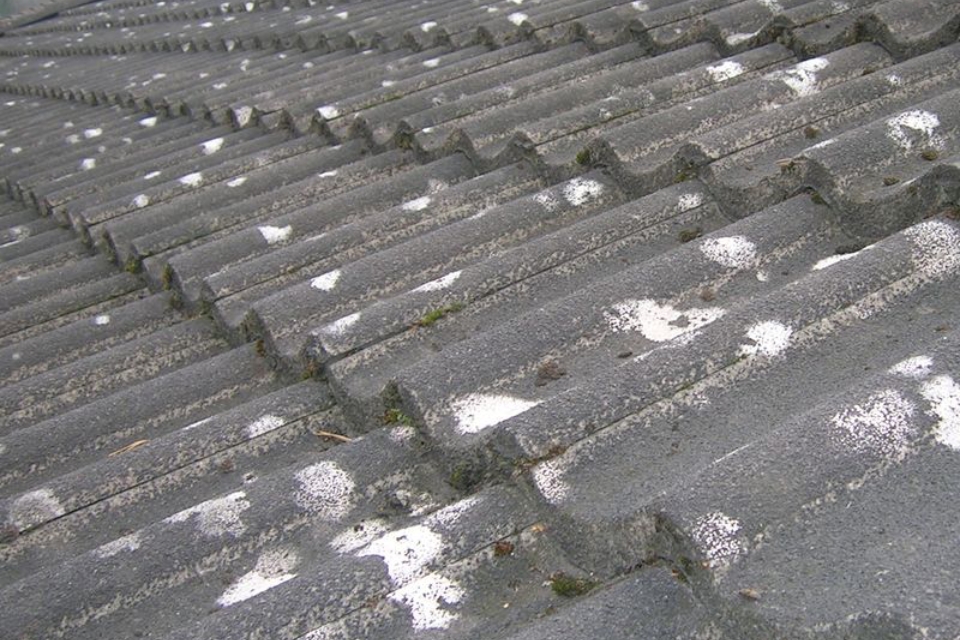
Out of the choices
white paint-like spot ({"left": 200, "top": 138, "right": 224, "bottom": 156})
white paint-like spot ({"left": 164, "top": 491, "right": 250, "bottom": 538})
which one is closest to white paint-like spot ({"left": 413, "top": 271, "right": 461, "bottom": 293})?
white paint-like spot ({"left": 164, "top": 491, "right": 250, "bottom": 538})

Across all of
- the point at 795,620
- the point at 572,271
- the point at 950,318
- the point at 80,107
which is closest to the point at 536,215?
the point at 572,271

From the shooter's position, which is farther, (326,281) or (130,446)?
(326,281)

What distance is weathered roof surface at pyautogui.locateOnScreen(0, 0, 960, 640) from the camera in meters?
1.37

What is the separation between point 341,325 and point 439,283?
240mm

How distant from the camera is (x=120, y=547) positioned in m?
1.79

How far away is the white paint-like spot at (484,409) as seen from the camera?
1.80m

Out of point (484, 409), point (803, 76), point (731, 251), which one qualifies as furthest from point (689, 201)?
point (484, 409)

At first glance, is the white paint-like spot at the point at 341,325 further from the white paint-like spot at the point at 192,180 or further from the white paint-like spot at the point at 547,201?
the white paint-like spot at the point at 192,180

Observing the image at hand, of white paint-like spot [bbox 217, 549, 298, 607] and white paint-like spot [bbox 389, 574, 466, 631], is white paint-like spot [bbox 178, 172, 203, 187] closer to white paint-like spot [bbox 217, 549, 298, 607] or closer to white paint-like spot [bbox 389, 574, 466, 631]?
white paint-like spot [bbox 217, 549, 298, 607]

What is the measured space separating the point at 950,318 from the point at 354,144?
2.30 metres

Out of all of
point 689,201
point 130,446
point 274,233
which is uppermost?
point 689,201

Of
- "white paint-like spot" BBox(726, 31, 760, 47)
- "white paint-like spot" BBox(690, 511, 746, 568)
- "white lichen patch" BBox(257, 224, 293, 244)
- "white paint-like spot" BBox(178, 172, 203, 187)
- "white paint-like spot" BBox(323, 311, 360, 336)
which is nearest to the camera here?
"white paint-like spot" BBox(690, 511, 746, 568)

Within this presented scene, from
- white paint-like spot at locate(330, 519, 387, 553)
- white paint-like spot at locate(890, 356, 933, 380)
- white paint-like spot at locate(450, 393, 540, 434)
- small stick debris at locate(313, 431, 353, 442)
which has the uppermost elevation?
white paint-like spot at locate(890, 356, 933, 380)

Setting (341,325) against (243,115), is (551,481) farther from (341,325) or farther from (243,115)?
(243,115)
